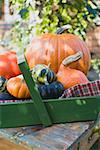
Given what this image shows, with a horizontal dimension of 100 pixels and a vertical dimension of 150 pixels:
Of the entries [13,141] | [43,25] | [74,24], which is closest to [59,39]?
[13,141]

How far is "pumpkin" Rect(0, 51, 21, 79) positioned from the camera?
125 centimetres

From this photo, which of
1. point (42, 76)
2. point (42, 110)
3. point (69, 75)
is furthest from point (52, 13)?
point (42, 110)

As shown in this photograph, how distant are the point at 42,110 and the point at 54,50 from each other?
539 mm

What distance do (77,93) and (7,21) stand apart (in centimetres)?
391

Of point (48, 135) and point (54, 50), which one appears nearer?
point (48, 135)

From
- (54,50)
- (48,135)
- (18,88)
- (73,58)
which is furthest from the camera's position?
(54,50)

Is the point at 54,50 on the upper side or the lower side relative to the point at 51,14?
upper

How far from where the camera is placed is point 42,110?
0.91 meters

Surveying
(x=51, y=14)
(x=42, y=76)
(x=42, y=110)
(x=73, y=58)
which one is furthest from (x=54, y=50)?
(x=51, y=14)

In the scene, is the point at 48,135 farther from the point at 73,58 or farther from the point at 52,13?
the point at 52,13

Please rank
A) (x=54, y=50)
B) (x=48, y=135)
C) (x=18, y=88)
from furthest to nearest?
(x=54, y=50), (x=18, y=88), (x=48, y=135)

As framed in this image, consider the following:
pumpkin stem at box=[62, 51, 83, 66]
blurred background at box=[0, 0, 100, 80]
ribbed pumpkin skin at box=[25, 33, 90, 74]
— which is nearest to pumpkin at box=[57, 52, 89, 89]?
pumpkin stem at box=[62, 51, 83, 66]

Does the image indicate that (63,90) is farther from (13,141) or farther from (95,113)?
(13,141)

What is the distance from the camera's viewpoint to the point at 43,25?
2871 mm
